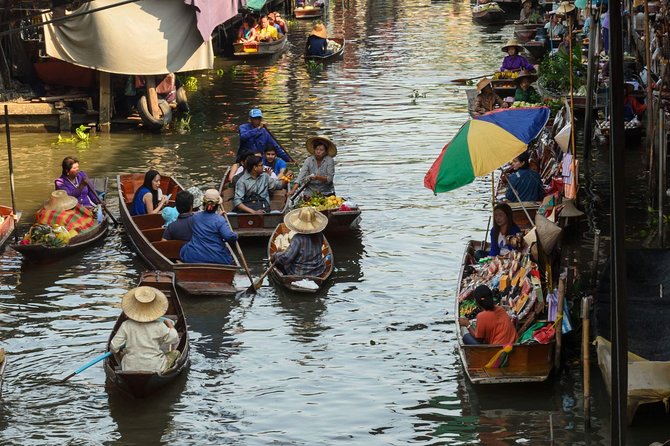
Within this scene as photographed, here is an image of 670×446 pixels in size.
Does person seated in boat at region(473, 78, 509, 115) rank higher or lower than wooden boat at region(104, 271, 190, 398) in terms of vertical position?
higher

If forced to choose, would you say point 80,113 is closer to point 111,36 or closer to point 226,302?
point 111,36

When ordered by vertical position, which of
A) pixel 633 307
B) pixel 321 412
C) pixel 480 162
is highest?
pixel 480 162

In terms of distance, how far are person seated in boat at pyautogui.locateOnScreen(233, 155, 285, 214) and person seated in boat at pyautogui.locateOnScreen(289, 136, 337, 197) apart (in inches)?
17.5

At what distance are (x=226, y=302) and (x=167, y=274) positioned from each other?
1203mm

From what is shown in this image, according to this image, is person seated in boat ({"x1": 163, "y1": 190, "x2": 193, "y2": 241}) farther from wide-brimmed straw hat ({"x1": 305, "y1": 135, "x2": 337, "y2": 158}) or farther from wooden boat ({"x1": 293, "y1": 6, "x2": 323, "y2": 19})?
wooden boat ({"x1": 293, "y1": 6, "x2": 323, "y2": 19})

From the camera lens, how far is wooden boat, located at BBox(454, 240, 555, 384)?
1027 cm

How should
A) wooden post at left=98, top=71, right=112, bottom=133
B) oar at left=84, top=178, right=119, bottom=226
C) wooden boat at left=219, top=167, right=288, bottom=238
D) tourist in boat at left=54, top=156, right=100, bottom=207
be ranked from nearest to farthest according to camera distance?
wooden boat at left=219, top=167, right=288, bottom=238
tourist in boat at left=54, top=156, right=100, bottom=207
oar at left=84, top=178, right=119, bottom=226
wooden post at left=98, top=71, right=112, bottom=133

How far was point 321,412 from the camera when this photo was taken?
34.7ft

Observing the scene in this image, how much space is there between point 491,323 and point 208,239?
13.1 ft

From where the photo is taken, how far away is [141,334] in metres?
10.4

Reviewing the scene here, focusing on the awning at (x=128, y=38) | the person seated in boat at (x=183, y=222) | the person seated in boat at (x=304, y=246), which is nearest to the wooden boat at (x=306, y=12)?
the awning at (x=128, y=38)

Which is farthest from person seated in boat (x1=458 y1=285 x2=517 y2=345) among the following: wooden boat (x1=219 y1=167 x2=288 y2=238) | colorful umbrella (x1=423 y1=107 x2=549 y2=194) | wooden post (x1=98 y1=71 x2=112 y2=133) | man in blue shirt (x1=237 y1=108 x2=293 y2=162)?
wooden post (x1=98 y1=71 x2=112 y2=133)

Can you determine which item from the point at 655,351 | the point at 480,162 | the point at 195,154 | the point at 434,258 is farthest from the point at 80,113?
the point at 655,351

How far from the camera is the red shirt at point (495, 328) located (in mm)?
10383
